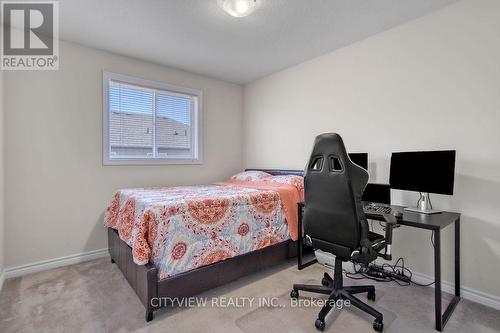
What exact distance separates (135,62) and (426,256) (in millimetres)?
3933

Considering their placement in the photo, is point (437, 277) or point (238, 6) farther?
point (238, 6)

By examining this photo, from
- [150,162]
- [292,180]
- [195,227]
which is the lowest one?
[195,227]

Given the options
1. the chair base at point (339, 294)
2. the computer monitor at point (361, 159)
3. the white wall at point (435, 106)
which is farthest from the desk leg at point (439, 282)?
the computer monitor at point (361, 159)

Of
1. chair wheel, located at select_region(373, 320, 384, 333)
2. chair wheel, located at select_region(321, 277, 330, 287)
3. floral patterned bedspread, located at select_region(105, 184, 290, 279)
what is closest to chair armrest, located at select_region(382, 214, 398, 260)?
chair wheel, located at select_region(373, 320, 384, 333)

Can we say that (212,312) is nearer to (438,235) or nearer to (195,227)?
(195,227)

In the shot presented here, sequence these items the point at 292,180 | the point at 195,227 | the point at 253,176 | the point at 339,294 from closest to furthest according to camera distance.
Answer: the point at 339,294 → the point at 195,227 → the point at 292,180 → the point at 253,176

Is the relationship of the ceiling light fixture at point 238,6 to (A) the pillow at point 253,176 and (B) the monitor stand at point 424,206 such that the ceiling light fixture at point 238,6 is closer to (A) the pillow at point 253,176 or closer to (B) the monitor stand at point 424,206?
(A) the pillow at point 253,176

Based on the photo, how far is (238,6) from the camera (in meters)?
2.02

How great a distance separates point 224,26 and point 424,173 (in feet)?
7.54

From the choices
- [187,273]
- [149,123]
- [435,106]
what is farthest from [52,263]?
[435,106]

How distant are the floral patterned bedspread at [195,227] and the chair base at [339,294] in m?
0.63

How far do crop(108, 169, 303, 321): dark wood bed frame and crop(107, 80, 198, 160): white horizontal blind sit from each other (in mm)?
1141

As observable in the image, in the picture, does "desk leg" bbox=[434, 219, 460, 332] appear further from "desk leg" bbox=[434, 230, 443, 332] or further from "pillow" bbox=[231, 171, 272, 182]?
"pillow" bbox=[231, 171, 272, 182]

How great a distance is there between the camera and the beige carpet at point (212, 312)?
1.71 metres
